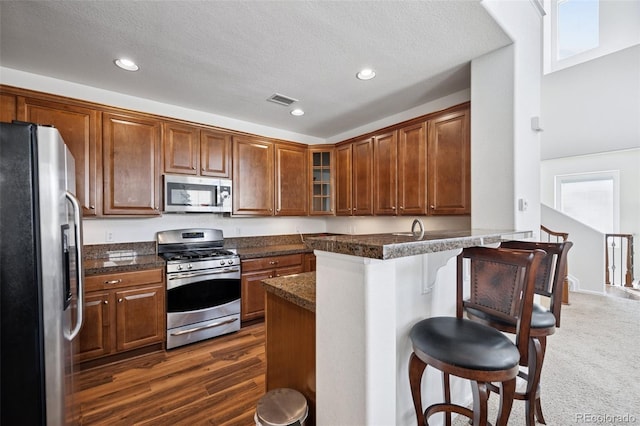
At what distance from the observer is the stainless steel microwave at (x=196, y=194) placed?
293cm

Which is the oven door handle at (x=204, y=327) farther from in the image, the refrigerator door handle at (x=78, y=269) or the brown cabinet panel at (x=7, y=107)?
the brown cabinet panel at (x=7, y=107)

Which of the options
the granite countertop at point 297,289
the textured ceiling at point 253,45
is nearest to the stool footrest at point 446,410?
the granite countertop at point 297,289

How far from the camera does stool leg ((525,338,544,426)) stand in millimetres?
1389

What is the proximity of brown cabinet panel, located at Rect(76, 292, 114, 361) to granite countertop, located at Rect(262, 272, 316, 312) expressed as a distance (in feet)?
A: 5.80

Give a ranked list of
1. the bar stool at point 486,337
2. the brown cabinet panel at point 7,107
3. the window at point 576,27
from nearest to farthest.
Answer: the bar stool at point 486,337 → the brown cabinet panel at point 7,107 → the window at point 576,27

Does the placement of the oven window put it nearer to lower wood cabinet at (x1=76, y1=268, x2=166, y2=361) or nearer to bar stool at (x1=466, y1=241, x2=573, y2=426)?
lower wood cabinet at (x1=76, y1=268, x2=166, y2=361)

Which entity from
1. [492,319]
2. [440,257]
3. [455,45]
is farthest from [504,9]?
[492,319]

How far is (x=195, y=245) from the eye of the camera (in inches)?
129

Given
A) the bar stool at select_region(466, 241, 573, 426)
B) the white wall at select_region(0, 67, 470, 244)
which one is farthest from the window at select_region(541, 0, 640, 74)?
the bar stool at select_region(466, 241, 573, 426)

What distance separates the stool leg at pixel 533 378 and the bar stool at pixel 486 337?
0.43 metres

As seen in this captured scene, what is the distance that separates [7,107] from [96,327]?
2.01 meters

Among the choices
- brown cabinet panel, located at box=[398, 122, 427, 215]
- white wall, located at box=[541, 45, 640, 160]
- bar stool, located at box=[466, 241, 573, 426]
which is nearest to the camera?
bar stool, located at box=[466, 241, 573, 426]

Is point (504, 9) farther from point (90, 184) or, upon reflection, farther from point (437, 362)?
point (90, 184)

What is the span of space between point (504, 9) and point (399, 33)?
29.4 inches
